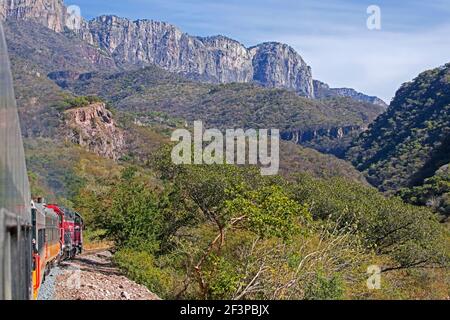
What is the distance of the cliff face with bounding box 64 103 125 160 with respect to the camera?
77000mm

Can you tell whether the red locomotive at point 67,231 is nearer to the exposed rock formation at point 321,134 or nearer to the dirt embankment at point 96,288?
the dirt embankment at point 96,288

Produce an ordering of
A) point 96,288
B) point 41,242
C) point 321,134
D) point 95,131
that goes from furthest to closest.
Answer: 1. point 321,134
2. point 95,131
3. point 96,288
4. point 41,242

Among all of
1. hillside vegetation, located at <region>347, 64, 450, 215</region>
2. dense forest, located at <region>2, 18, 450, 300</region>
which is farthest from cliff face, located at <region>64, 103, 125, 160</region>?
hillside vegetation, located at <region>347, 64, 450, 215</region>

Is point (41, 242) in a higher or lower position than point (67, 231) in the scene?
higher

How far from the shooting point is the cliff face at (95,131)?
7700 cm

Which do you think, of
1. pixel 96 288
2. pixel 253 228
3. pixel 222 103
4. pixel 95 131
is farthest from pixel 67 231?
pixel 222 103

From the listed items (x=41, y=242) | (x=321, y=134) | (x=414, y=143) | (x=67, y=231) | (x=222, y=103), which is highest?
(x=222, y=103)

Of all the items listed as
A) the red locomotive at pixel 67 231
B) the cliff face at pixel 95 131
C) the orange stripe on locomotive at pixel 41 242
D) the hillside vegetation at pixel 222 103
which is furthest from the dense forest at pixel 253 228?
the hillside vegetation at pixel 222 103

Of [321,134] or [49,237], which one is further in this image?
[321,134]

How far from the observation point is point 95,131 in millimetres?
80688

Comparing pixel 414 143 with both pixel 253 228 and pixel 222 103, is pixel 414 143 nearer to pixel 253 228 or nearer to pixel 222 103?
pixel 222 103

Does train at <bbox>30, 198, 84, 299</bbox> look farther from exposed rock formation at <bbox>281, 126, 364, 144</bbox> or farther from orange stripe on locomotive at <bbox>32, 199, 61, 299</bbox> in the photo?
exposed rock formation at <bbox>281, 126, 364, 144</bbox>

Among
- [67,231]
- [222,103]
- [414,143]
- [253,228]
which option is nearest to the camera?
[253,228]
